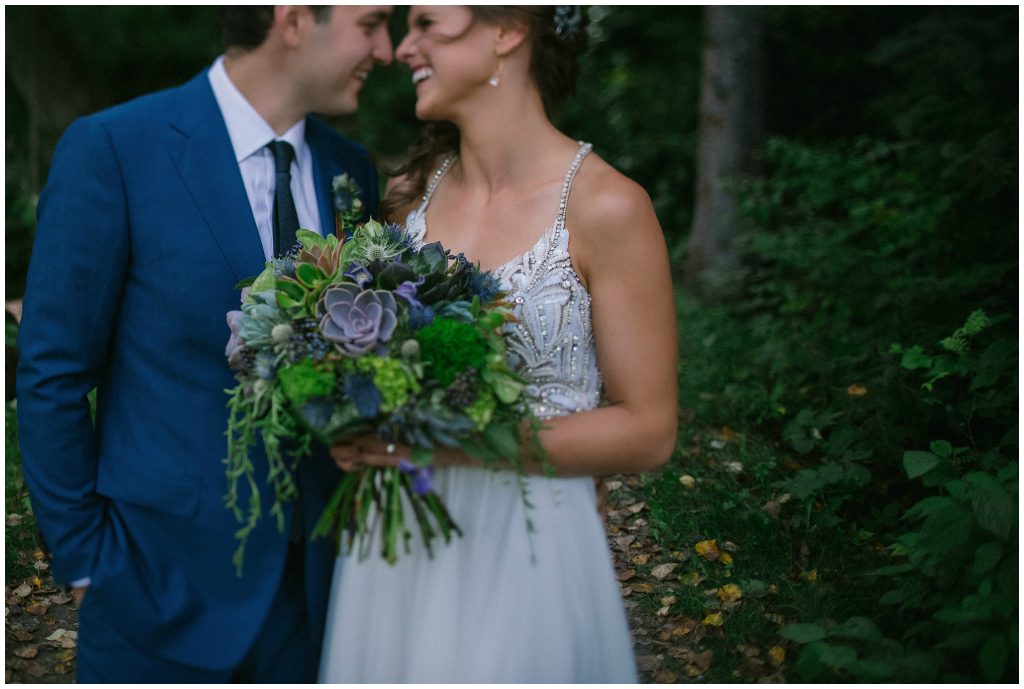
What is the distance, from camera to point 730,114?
25.9 feet

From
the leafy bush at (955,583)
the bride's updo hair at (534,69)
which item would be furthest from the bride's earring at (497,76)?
the leafy bush at (955,583)

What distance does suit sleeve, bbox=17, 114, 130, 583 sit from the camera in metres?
2.32

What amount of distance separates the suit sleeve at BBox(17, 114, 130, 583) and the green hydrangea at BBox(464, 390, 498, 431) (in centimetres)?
110

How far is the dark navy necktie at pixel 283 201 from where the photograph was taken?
8.50 ft

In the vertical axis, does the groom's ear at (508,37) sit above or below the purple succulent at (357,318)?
above

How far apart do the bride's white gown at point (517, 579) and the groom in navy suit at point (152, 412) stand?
217 millimetres

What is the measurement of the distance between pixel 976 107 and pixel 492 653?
510cm

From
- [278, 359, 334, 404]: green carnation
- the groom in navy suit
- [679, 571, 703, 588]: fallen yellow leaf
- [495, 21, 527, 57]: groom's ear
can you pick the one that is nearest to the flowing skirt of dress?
the groom in navy suit

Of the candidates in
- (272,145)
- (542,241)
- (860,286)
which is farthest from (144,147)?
(860,286)

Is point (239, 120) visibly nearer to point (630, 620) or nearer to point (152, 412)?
point (152, 412)

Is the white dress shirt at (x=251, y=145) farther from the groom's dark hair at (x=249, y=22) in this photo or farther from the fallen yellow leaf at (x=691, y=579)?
the fallen yellow leaf at (x=691, y=579)

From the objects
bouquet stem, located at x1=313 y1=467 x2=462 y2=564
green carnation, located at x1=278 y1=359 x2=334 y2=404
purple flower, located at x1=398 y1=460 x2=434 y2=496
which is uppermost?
green carnation, located at x1=278 y1=359 x2=334 y2=404

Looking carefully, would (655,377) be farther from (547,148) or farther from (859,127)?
(859,127)

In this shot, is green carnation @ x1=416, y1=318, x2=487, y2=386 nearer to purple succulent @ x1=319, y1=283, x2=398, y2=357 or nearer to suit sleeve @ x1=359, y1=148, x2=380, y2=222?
purple succulent @ x1=319, y1=283, x2=398, y2=357
